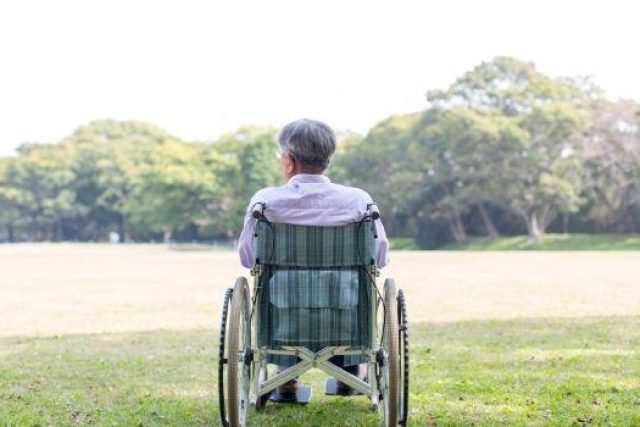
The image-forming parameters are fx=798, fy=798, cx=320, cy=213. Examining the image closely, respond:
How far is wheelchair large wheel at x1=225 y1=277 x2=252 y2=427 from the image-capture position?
3.14 metres

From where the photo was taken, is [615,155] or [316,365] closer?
[316,365]

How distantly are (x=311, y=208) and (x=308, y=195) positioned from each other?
0.06 meters

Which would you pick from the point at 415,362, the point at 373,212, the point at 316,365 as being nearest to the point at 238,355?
the point at 316,365

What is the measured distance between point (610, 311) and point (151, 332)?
5.80 metres

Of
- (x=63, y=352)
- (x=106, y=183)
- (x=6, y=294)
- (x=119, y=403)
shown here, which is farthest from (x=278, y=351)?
(x=106, y=183)

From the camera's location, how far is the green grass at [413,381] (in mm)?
3891

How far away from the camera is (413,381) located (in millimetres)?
4961

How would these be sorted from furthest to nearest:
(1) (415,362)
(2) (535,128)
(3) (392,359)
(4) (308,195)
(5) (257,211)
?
(2) (535,128) < (1) (415,362) < (4) (308,195) < (5) (257,211) < (3) (392,359)

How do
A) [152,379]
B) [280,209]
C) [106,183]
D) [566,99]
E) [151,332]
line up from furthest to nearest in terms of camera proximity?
1. [106,183]
2. [566,99]
3. [151,332]
4. [152,379]
5. [280,209]

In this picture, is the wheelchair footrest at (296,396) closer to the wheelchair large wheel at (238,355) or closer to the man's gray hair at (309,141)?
the wheelchair large wheel at (238,355)

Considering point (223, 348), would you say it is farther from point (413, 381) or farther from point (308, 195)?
point (413, 381)

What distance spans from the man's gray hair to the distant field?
1252 mm

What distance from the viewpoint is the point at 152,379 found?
5219 mm

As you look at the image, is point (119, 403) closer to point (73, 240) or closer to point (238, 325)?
point (238, 325)
